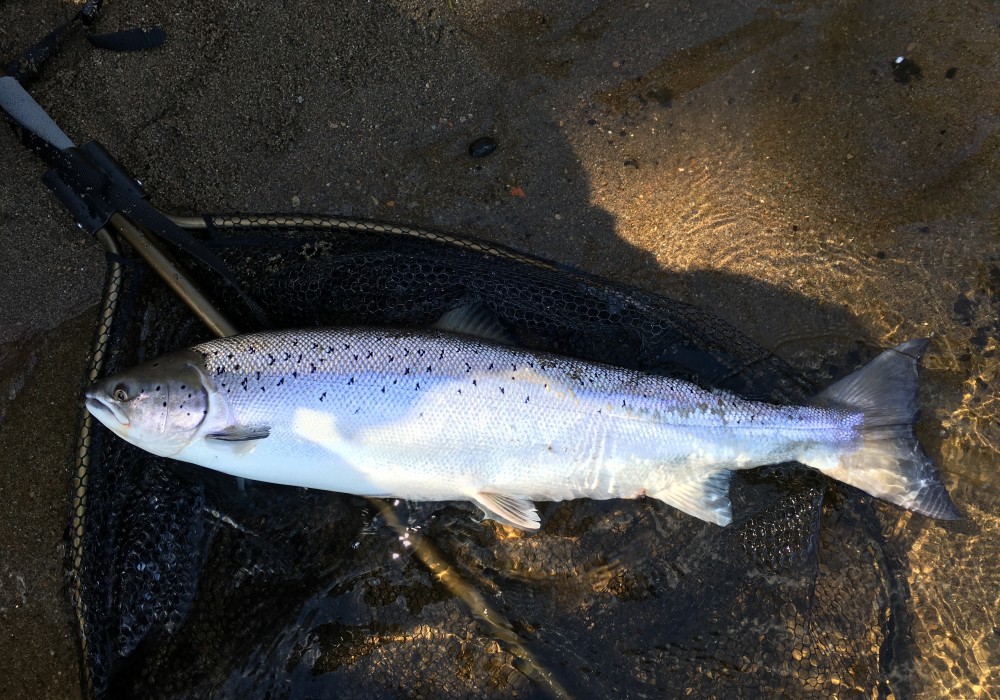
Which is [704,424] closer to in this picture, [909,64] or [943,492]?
[943,492]

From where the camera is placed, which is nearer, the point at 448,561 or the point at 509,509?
the point at 509,509

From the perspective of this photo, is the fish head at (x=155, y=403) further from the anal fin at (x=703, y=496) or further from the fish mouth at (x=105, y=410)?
the anal fin at (x=703, y=496)

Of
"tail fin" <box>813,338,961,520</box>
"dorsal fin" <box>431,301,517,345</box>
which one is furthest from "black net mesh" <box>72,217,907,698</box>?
"tail fin" <box>813,338,961,520</box>

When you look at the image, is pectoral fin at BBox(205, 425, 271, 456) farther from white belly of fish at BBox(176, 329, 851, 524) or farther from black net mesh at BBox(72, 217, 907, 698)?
black net mesh at BBox(72, 217, 907, 698)

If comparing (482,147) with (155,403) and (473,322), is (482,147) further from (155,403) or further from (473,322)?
(155,403)

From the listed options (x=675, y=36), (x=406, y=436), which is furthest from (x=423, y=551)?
(x=675, y=36)

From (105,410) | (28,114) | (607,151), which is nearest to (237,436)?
(105,410)
